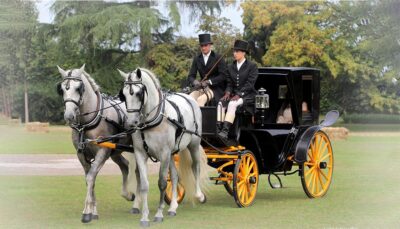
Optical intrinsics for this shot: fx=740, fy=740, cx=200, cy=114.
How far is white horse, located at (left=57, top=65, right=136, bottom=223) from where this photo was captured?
26.8 feet

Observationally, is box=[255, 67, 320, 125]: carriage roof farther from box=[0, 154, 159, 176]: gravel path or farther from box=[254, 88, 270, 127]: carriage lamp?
box=[0, 154, 159, 176]: gravel path

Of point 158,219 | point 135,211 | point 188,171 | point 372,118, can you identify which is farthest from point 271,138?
point 372,118

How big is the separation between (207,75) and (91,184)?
8.37 ft

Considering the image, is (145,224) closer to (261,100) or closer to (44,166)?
(261,100)

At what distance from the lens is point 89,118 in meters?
8.60

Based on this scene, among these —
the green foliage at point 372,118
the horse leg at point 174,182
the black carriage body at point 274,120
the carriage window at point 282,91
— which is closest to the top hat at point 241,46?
the black carriage body at point 274,120

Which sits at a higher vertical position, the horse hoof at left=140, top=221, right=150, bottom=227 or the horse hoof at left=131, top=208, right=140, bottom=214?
the horse hoof at left=140, top=221, right=150, bottom=227

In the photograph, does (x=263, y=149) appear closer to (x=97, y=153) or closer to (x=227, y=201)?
(x=227, y=201)

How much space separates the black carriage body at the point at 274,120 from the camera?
33.5 feet

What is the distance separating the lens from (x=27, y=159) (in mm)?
17297

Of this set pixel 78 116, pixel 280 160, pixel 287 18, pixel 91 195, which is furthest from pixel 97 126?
pixel 287 18

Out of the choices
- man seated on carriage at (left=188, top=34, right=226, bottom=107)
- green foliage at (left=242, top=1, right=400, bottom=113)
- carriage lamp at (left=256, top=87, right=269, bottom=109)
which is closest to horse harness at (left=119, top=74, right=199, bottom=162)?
man seated on carriage at (left=188, top=34, right=226, bottom=107)

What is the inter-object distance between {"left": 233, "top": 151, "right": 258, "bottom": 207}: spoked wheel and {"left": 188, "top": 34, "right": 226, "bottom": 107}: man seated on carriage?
3.15ft

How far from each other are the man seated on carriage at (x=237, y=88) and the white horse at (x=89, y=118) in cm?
144
